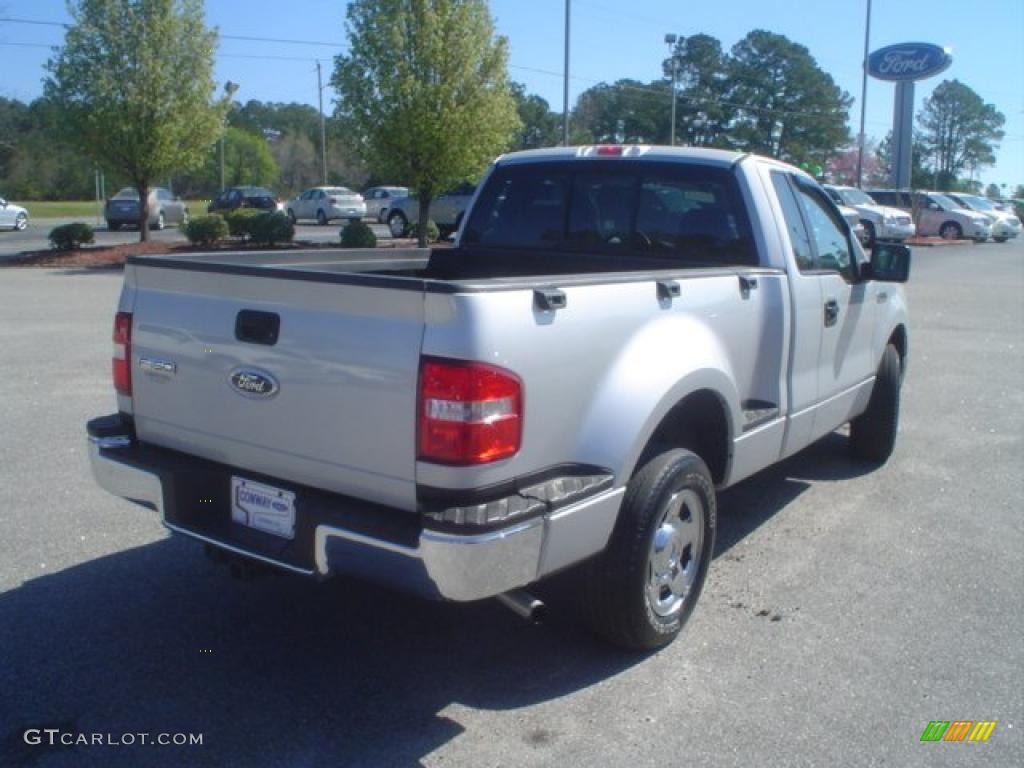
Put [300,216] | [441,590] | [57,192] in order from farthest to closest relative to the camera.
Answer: [57,192] < [300,216] < [441,590]

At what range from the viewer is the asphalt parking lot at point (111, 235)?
27.8 m

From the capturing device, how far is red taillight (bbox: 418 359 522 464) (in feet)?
10.0

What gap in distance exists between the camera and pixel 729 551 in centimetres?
527

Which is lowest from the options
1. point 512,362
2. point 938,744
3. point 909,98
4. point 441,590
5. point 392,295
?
point 938,744

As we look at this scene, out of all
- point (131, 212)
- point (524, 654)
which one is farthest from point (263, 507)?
point (131, 212)

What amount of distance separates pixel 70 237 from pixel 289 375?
2136 cm

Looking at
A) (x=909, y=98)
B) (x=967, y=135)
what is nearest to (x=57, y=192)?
(x=909, y=98)

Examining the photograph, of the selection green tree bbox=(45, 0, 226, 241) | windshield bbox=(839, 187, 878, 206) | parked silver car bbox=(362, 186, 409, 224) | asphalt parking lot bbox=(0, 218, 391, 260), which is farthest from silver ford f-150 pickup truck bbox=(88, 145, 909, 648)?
parked silver car bbox=(362, 186, 409, 224)

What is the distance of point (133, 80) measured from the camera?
20.8m

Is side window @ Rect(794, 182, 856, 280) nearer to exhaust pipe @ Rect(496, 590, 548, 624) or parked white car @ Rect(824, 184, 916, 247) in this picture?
exhaust pipe @ Rect(496, 590, 548, 624)

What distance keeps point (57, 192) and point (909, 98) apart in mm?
49380

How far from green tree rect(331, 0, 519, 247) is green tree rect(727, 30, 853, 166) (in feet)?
164

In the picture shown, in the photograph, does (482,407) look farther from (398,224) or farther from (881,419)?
(398,224)

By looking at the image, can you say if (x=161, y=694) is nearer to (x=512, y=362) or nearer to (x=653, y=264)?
(x=512, y=362)
